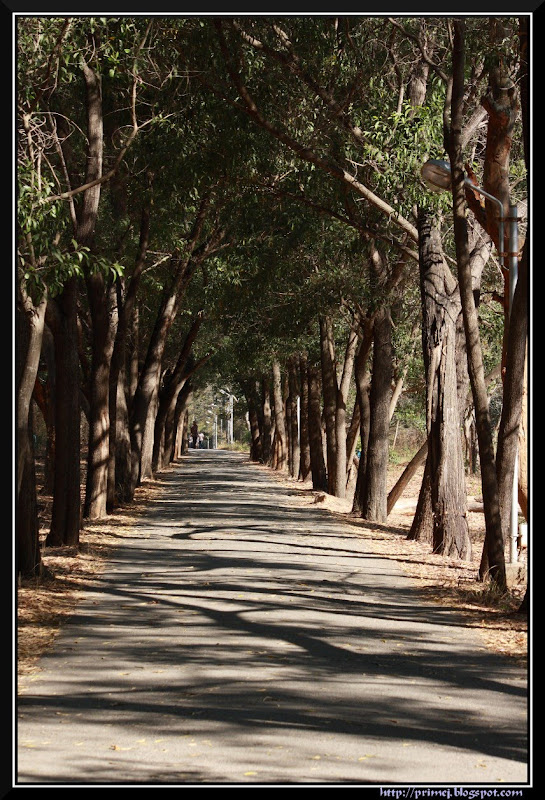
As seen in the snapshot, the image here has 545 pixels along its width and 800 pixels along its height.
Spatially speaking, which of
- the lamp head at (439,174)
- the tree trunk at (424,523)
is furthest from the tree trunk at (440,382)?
the lamp head at (439,174)

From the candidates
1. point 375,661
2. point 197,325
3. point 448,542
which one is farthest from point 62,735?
point 197,325

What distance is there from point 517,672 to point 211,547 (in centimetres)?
842

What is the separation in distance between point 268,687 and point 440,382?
29.2ft

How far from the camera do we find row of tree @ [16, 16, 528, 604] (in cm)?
1205

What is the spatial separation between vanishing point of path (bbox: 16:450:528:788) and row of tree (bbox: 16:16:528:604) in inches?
72.4

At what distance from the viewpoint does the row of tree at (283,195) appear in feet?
39.5

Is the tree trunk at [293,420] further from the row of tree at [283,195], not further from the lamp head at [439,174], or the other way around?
Result: the lamp head at [439,174]

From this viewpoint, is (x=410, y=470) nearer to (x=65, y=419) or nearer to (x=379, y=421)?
(x=379, y=421)

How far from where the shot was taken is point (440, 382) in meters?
15.9

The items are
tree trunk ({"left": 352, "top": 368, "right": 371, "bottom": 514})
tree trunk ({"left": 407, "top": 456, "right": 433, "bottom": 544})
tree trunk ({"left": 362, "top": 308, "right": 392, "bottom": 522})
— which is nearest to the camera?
tree trunk ({"left": 407, "top": 456, "right": 433, "bottom": 544})

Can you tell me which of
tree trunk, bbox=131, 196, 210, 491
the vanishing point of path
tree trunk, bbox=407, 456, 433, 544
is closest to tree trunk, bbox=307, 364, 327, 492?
tree trunk, bbox=131, 196, 210, 491

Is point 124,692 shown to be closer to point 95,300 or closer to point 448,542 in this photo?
point 448,542

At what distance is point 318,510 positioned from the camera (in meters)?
24.1

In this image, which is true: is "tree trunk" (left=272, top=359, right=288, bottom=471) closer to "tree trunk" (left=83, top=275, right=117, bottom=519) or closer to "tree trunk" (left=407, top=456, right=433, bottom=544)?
"tree trunk" (left=83, top=275, right=117, bottom=519)
